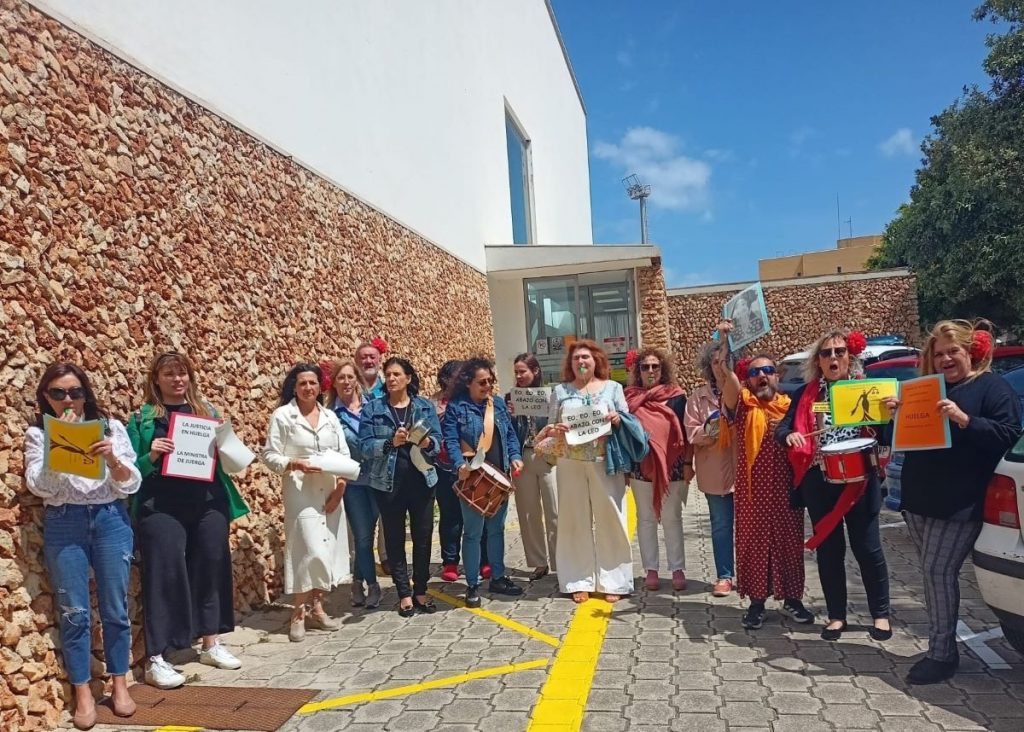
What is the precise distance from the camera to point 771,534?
458 centimetres

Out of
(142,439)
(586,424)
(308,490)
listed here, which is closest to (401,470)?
(308,490)

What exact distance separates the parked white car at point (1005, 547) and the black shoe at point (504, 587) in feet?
10.6

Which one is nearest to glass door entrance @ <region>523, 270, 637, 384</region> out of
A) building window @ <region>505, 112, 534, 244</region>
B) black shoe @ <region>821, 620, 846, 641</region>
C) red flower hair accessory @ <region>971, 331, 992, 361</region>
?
building window @ <region>505, 112, 534, 244</region>

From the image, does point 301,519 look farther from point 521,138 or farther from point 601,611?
point 521,138

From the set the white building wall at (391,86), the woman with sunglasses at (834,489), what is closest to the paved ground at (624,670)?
the woman with sunglasses at (834,489)

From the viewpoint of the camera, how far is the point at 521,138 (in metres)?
18.8

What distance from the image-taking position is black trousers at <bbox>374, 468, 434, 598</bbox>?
5.29 m

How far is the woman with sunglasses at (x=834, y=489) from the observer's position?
4.25 meters

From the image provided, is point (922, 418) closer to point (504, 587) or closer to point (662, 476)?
point (662, 476)

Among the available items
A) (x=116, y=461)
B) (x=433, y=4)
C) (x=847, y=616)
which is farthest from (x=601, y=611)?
(x=433, y=4)

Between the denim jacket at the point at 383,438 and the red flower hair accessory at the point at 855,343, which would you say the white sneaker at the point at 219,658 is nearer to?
the denim jacket at the point at 383,438

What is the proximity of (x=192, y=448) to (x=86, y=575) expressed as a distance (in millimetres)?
841

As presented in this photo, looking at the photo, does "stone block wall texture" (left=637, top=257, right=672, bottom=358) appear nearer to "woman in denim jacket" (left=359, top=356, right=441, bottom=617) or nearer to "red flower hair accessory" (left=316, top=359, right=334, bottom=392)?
"red flower hair accessory" (left=316, top=359, right=334, bottom=392)

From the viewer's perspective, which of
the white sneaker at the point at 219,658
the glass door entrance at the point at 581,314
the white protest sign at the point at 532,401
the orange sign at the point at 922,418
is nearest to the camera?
the orange sign at the point at 922,418
